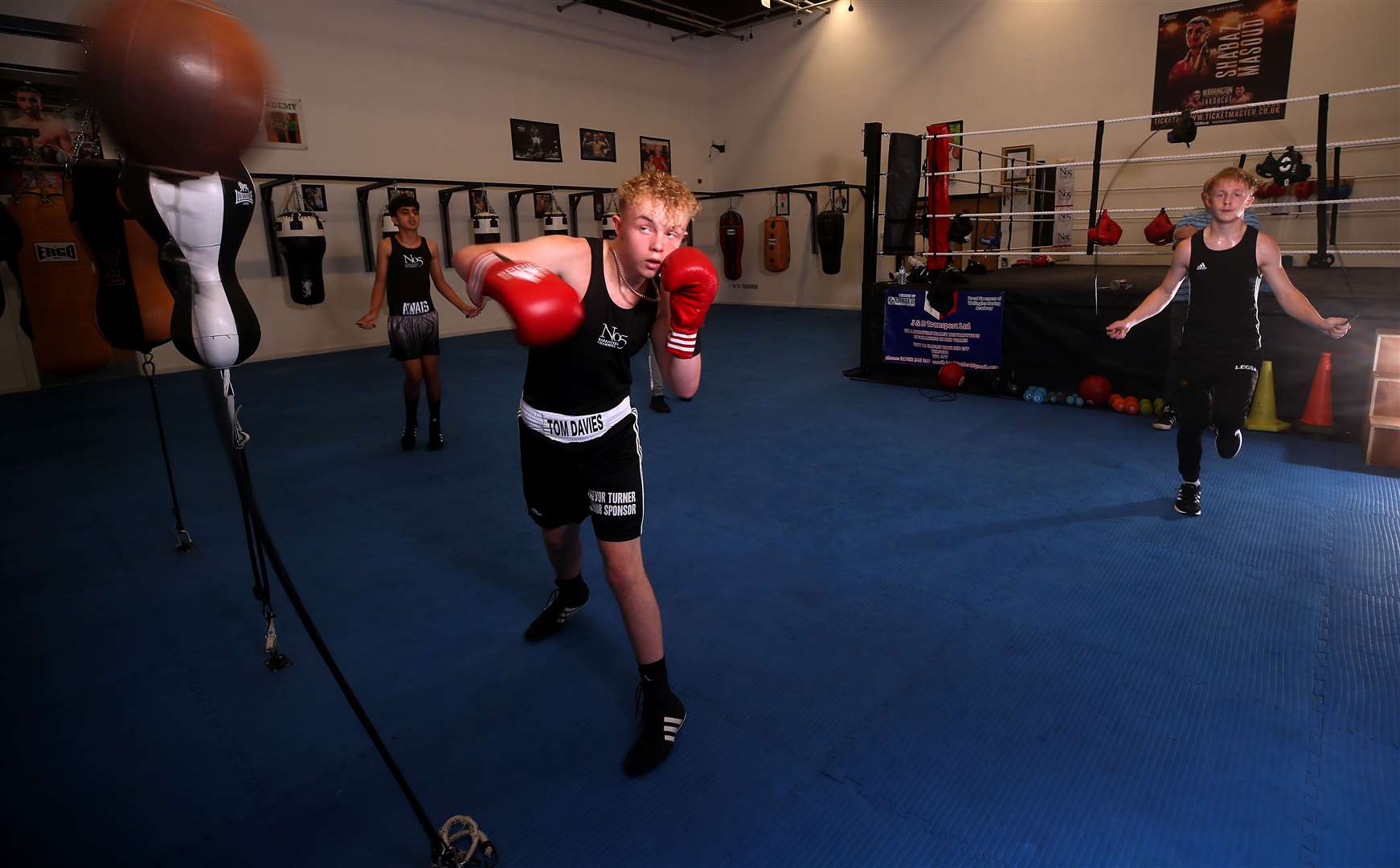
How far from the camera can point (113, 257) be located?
225 centimetres

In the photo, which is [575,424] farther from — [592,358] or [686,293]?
[686,293]

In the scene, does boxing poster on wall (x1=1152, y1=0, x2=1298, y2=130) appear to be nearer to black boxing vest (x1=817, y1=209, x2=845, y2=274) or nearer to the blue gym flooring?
black boxing vest (x1=817, y1=209, x2=845, y2=274)

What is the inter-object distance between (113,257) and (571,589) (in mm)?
1795

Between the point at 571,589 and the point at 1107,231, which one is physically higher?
the point at 1107,231

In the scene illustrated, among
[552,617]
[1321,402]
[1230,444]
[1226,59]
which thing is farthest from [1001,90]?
[552,617]

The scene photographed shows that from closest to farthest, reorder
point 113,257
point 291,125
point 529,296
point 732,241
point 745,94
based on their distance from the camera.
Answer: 1. point 529,296
2. point 113,257
3. point 291,125
4. point 745,94
5. point 732,241

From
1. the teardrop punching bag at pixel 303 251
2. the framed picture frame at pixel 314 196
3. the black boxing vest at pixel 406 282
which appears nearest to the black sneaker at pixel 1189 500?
the black boxing vest at pixel 406 282

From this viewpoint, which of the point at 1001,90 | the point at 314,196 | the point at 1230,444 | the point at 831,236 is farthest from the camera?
the point at 831,236

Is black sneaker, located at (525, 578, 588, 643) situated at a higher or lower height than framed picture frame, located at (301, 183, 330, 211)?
lower

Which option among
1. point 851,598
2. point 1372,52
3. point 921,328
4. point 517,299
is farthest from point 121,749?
point 1372,52

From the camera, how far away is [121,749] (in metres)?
1.69

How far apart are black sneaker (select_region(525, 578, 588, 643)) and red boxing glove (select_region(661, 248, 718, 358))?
0.87 meters

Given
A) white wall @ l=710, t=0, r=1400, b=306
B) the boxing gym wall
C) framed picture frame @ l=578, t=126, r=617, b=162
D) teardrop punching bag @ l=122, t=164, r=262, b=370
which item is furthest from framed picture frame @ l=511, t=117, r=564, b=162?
teardrop punching bag @ l=122, t=164, r=262, b=370

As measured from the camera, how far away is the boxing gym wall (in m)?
7.09
